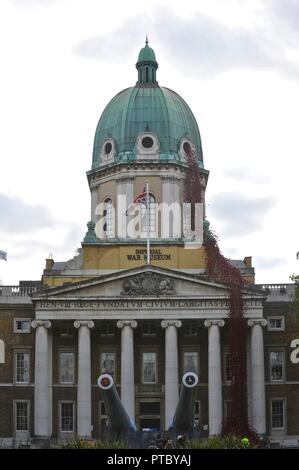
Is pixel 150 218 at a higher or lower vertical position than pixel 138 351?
higher

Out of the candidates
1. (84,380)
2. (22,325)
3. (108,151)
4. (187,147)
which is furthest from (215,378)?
(108,151)

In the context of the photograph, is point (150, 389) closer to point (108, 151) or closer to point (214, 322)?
point (214, 322)

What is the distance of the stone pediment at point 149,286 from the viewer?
79250 mm

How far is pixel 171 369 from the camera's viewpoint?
77.6 m

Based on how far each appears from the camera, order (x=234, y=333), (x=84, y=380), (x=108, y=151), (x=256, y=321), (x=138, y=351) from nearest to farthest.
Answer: (x=84, y=380) < (x=234, y=333) < (x=256, y=321) < (x=138, y=351) < (x=108, y=151)

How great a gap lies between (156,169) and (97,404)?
65.6 feet

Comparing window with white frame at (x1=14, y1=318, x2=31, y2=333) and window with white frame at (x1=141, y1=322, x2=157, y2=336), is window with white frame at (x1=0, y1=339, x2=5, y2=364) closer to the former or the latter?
window with white frame at (x1=14, y1=318, x2=31, y2=333)

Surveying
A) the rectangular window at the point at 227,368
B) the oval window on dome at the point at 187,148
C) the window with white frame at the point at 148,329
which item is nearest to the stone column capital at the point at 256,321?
the rectangular window at the point at 227,368

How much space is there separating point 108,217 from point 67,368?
46.4 ft

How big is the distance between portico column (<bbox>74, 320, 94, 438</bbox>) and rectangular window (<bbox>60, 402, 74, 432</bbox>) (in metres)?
3.69

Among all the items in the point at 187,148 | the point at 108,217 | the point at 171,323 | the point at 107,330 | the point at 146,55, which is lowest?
the point at 107,330

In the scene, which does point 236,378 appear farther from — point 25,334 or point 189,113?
point 189,113

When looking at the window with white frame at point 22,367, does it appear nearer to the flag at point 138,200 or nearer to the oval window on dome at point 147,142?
the flag at point 138,200
